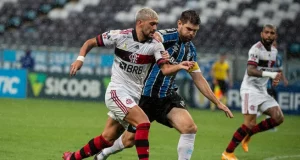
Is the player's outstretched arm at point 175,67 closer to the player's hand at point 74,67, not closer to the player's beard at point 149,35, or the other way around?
the player's beard at point 149,35

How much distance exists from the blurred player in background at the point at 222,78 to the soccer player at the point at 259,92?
402 inches

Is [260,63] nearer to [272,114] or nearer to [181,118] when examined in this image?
[272,114]

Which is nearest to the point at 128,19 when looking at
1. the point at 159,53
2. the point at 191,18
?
the point at 191,18

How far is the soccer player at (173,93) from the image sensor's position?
27.5ft

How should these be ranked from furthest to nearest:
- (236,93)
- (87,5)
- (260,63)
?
(87,5)
(236,93)
(260,63)

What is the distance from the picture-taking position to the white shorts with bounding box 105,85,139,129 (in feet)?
26.1

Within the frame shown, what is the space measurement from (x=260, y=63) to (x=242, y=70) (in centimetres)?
1125

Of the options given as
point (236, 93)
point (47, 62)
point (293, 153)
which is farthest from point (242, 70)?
point (293, 153)

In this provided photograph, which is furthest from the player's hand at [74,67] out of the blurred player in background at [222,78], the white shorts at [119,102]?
the blurred player in background at [222,78]

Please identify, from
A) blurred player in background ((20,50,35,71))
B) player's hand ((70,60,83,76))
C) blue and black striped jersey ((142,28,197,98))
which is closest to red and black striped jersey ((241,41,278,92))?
blue and black striped jersey ((142,28,197,98))

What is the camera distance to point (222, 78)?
73.4ft

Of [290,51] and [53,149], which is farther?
[290,51]

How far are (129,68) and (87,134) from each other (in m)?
5.85

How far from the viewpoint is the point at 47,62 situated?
81.1 feet
